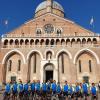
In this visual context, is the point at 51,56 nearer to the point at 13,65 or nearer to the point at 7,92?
the point at 13,65

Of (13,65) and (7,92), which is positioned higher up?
(13,65)

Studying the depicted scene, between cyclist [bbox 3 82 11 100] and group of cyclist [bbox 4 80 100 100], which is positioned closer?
cyclist [bbox 3 82 11 100]

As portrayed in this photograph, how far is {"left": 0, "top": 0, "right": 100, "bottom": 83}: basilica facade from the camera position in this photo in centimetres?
3531

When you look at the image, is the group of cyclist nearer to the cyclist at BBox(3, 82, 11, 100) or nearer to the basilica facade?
the cyclist at BBox(3, 82, 11, 100)

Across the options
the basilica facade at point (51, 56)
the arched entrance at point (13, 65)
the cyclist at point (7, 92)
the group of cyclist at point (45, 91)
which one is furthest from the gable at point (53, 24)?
the cyclist at point (7, 92)

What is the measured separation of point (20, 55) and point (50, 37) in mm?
6266

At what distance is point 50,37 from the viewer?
36.6 meters

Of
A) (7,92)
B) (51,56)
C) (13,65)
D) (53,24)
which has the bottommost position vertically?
(7,92)

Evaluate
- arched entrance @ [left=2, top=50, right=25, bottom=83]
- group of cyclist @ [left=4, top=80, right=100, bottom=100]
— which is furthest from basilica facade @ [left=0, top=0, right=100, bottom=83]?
group of cyclist @ [left=4, top=80, right=100, bottom=100]

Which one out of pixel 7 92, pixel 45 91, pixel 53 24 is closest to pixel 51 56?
pixel 53 24

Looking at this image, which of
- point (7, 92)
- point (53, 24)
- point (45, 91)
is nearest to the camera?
point (7, 92)

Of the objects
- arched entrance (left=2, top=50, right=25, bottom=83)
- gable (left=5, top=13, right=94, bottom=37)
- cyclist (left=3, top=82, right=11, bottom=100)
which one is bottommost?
cyclist (left=3, top=82, right=11, bottom=100)

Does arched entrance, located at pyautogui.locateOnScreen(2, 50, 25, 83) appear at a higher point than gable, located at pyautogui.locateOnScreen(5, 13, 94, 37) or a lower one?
lower

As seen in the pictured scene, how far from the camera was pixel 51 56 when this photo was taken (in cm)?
3612
